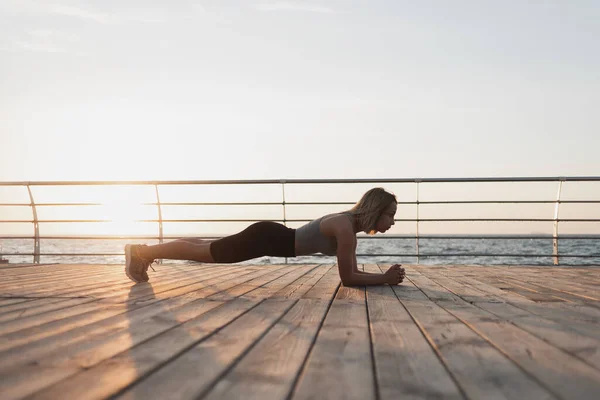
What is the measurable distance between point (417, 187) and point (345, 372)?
4145mm

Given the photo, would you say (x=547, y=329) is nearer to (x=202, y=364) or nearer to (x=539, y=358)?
(x=539, y=358)

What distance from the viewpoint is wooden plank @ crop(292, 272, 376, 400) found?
0.90 metres

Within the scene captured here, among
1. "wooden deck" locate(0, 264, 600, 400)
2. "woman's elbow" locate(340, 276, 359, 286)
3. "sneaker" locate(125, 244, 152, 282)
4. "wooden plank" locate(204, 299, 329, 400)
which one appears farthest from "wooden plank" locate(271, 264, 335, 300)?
"sneaker" locate(125, 244, 152, 282)

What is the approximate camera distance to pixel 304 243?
2.94 meters

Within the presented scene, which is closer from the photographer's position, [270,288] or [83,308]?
[83,308]

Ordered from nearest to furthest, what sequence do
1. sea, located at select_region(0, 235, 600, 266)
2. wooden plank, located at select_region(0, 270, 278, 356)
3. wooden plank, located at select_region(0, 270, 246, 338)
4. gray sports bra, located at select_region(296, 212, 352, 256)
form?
wooden plank, located at select_region(0, 270, 278, 356), wooden plank, located at select_region(0, 270, 246, 338), gray sports bra, located at select_region(296, 212, 352, 256), sea, located at select_region(0, 235, 600, 266)

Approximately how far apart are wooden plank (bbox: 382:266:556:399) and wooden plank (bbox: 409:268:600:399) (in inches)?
1.1

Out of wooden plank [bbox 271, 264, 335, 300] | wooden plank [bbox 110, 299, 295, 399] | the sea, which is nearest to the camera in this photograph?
wooden plank [bbox 110, 299, 295, 399]

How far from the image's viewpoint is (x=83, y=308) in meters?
1.92

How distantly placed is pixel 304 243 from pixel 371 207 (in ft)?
1.53

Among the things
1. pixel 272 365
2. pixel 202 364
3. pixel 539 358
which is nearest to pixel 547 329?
pixel 539 358

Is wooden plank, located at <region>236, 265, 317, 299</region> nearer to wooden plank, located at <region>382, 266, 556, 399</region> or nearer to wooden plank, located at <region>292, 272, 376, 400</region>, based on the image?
wooden plank, located at <region>292, 272, 376, 400</region>

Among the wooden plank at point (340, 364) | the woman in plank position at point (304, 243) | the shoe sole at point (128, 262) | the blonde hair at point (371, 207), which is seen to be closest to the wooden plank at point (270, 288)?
the woman in plank position at point (304, 243)

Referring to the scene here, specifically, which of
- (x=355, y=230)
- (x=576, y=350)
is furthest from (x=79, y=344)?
(x=355, y=230)
